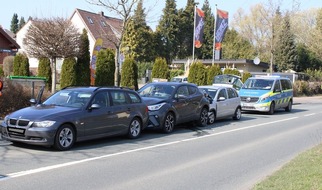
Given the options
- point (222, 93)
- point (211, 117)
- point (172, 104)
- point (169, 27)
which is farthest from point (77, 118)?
point (169, 27)

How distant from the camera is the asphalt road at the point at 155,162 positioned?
281 inches

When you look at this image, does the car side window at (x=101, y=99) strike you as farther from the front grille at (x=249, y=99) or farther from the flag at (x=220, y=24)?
the flag at (x=220, y=24)

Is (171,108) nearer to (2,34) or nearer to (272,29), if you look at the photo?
(2,34)

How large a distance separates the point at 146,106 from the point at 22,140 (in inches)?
161

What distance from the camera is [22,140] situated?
9531mm

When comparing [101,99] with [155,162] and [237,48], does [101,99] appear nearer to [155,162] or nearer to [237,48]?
[155,162]

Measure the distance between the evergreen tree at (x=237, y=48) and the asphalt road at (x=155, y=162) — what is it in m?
63.6

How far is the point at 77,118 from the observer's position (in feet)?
32.8

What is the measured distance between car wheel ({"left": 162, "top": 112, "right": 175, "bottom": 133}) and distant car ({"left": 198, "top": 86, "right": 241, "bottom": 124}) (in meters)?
3.22

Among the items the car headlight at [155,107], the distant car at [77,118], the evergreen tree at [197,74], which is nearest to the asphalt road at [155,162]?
the distant car at [77,118]

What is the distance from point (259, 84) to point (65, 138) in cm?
1575

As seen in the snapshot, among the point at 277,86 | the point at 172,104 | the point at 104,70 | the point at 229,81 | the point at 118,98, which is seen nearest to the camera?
the point at 118,98

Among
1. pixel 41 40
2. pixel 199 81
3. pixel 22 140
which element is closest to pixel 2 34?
pixel 41 40

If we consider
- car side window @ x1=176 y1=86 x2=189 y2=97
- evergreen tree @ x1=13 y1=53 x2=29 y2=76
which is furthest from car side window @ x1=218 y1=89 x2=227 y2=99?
evergreen tree @ x1=13 y1=53 x2=29 y2=76
